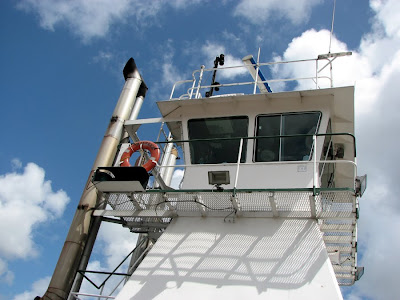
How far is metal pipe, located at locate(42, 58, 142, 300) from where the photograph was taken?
9.41 meters

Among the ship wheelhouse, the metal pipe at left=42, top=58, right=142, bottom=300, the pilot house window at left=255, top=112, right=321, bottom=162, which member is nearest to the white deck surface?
the ship wheelhouse

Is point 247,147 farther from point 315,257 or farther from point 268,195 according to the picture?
point 315,257

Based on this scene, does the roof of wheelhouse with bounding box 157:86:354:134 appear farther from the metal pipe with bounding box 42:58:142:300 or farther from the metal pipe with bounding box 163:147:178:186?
the metal pipe with bounding box 163:147:178:186

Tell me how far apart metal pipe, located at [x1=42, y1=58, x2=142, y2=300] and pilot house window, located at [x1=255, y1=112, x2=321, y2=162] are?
14.3 ft

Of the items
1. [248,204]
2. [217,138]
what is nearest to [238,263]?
[248,204]

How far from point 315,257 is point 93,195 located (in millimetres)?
5914

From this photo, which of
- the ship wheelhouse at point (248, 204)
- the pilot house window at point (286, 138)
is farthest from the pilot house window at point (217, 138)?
the pilot house window at point (286, 138)

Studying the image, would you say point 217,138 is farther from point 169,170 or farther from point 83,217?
point 169,170

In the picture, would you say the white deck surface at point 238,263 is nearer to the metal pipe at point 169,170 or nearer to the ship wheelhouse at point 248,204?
the ship wheelhouse at point 248,204

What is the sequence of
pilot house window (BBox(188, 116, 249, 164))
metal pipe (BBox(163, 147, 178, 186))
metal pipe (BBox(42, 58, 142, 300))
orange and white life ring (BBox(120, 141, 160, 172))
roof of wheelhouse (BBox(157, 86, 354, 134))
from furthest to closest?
metal pipe (BBox(163, 147, 178, 186)), roof of wheelhouse (BBox(157, 86, 354, 134)), pilot house window (BBox(188, 116, 249, 164)), orange and white life ring (BBox(120, 141, 160, 172)), metal pipe (BBox(42, 58, 142, 300))

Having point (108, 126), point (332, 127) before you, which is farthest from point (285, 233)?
point (108, 126)

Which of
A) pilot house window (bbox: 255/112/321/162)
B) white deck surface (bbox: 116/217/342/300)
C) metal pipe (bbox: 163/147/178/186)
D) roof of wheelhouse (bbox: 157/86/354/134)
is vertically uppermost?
metal pipe (bbox: 163/147/178/186)

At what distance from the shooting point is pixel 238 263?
7879 millimetres

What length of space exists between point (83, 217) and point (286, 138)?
5.52 metres
